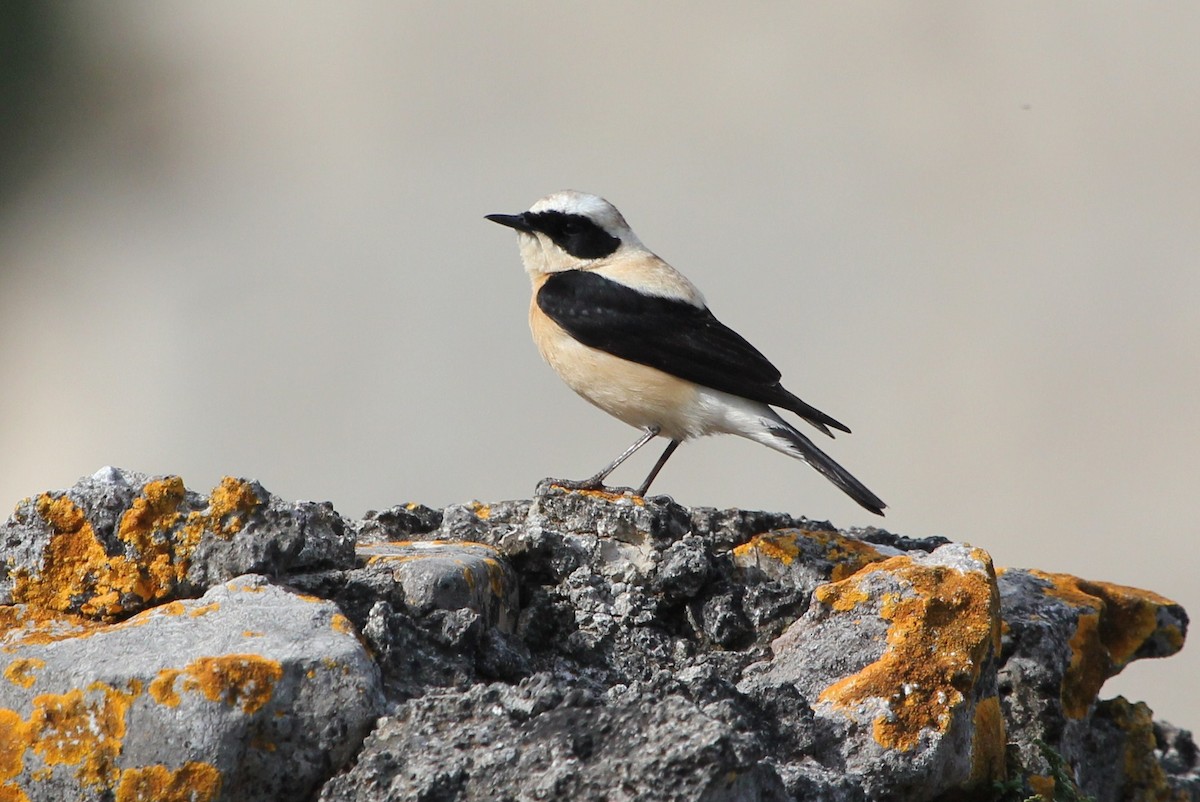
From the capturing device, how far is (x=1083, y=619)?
15.1ft

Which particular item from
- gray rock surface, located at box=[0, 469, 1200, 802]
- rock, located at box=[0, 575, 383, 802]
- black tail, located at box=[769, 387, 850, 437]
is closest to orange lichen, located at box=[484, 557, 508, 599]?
gray rock surface, located at box=[0, 469, 1200, 802]

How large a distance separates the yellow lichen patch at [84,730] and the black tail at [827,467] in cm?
335

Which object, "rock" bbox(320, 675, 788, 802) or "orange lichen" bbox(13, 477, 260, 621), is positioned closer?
"rock" bbox(320, 675, 788, 802)

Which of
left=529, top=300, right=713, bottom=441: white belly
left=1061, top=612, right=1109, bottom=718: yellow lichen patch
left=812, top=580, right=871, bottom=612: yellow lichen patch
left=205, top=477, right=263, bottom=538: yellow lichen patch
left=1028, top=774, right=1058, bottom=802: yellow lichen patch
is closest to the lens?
left=205, top=477, right=263, bottom=538: yellow lichen patch

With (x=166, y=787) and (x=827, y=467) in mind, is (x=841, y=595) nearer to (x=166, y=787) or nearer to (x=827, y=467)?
(x=166, y=787)

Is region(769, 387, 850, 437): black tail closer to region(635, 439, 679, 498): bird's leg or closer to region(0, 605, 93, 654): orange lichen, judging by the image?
region(635, 439, 679, 498): bird's leg

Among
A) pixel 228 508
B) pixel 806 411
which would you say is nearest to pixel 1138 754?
pixel 806 411

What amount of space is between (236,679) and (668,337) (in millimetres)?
3851

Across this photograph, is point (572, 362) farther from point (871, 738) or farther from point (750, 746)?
point (750, 746)

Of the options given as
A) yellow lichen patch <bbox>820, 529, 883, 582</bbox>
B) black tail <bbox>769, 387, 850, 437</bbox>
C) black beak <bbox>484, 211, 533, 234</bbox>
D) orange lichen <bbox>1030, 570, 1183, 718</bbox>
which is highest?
black beak <bbox>484, 211, 533, 234</bbox>

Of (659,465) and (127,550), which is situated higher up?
(659,465)

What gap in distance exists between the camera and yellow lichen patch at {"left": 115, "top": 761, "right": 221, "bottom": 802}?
281cm

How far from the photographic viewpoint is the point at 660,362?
6438 millimetres

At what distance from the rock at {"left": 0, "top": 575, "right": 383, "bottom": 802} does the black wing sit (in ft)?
11.6
